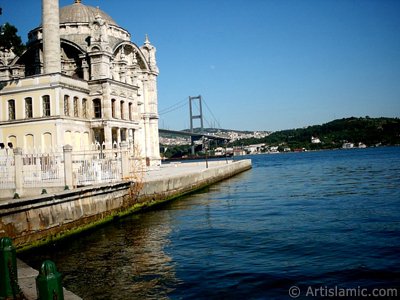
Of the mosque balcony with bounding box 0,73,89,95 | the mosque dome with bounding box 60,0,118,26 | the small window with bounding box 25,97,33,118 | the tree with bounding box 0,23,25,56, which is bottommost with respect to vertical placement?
the small window with bounding box 25,97,33,118

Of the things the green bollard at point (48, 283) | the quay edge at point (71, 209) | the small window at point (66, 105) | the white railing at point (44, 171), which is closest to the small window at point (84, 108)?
the small window at point (66, 105)

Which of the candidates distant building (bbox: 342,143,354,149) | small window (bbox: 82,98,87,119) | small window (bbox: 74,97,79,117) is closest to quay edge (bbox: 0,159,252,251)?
small window (bbox: 74,97,79,117)

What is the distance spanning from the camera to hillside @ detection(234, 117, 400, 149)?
118750 mm

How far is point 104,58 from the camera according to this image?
88.9 ft

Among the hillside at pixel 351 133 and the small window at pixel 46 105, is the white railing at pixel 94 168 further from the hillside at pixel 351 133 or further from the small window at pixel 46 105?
the hillside at pixel 351 133

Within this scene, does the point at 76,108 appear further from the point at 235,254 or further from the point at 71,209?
the point at 235,254

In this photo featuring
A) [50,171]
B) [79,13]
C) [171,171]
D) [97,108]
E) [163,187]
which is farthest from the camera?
[79,13]

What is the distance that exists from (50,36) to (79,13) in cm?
1031

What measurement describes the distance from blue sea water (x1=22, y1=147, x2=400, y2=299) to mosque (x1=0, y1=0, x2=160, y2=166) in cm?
836

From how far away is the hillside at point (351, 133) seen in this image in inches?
4675

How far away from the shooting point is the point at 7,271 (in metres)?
4.43

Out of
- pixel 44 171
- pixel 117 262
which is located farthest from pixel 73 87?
pixel 117 262

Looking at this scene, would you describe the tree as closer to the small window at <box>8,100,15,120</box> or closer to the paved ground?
the small window at <box>8,100,15,120</box>

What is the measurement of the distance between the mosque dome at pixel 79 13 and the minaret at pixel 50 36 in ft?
24.3
